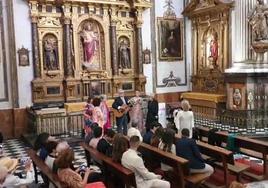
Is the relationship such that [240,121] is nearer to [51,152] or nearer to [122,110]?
[122,110]

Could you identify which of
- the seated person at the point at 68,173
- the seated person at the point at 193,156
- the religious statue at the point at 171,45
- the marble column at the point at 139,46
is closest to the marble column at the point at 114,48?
the marble column at the point at 139,46

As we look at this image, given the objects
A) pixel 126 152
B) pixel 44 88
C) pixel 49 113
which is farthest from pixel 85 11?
pixel 126 152

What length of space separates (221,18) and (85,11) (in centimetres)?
555

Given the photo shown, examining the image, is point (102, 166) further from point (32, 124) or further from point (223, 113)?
point (223, 113)

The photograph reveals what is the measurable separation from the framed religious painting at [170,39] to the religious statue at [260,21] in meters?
4.29

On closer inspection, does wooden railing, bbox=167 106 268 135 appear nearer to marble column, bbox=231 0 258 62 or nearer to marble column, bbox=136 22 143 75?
marble column, bbox=231 0 258 62

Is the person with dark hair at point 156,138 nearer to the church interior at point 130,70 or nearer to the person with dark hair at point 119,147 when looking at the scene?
the church interior at point 130,70

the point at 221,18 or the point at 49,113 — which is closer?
the point at 49,113

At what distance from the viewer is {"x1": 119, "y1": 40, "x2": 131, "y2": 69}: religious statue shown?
15.0 meters

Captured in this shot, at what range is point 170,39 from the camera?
16.2 metres

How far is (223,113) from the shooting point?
42.0ft

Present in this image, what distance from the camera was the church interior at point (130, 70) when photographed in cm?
1048

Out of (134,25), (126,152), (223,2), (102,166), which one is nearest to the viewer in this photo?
(126,152)

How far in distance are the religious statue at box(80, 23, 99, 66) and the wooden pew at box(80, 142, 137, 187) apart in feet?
25.5
